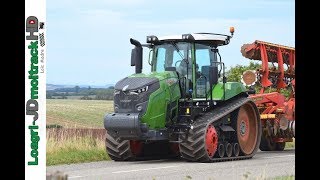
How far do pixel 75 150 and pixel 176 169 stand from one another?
12.1ft

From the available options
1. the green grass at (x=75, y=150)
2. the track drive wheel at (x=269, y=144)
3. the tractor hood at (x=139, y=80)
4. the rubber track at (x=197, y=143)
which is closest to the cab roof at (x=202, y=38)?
the tractor hood at (x=139, y=80)

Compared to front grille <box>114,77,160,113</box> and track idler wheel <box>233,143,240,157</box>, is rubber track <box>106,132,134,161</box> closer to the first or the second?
front grille <box>114,77,160,113</box>

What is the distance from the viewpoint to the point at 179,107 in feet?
60.5

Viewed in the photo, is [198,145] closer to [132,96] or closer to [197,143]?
[197,143]

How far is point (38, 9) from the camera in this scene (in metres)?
8.62

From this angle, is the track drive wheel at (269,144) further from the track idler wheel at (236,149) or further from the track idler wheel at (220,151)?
the track idler wheel at (220,151)

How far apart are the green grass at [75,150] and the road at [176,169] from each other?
1.83ft

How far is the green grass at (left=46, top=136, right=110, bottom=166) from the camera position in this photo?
17.5 metres

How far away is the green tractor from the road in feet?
1.77

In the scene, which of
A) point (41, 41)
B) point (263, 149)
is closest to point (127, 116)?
point (263, 149)

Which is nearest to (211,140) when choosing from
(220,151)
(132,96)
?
(220,151)

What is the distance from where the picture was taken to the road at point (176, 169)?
1419 centimetres

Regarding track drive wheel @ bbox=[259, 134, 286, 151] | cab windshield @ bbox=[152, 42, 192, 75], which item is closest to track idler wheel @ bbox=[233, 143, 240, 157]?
cab windshield @ bbox=[152, 42, 192, 75]
